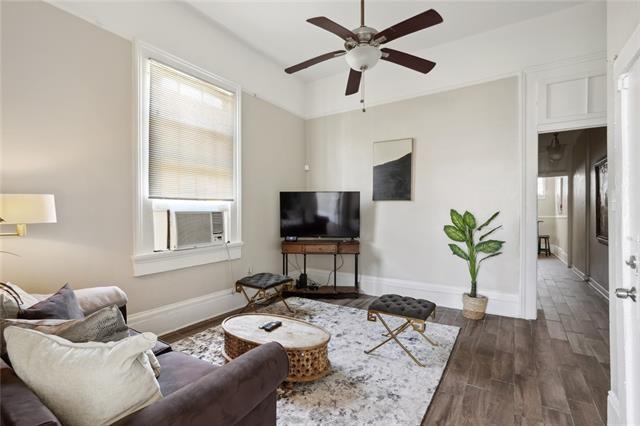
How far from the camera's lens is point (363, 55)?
229 cm

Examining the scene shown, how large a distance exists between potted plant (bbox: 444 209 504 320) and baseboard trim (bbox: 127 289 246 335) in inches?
111

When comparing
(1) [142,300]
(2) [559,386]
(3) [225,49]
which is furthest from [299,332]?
(3) [225,49]

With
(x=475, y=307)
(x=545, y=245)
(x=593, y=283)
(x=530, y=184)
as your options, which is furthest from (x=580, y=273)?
(x=475, y=307)

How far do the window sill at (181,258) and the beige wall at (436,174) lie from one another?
1.92 m

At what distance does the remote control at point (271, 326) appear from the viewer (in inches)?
91.3

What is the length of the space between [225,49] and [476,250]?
393 cm

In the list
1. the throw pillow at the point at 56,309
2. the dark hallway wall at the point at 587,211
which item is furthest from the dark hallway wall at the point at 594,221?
the throw pillow at the point at 56,309

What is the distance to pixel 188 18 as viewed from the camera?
326 cm

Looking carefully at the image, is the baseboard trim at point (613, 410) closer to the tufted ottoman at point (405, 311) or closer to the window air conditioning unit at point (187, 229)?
the tufted ottoman at point (405, 311)

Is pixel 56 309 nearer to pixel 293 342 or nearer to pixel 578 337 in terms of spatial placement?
pixel 293 342

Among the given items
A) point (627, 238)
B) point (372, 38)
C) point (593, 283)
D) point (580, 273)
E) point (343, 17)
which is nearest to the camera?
point (627, 238)

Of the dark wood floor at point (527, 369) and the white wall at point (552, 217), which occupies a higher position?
the white wall at point (552, 217)

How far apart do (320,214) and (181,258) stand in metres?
2.01

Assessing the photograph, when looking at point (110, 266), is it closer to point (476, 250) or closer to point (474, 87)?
point (476, 250)
